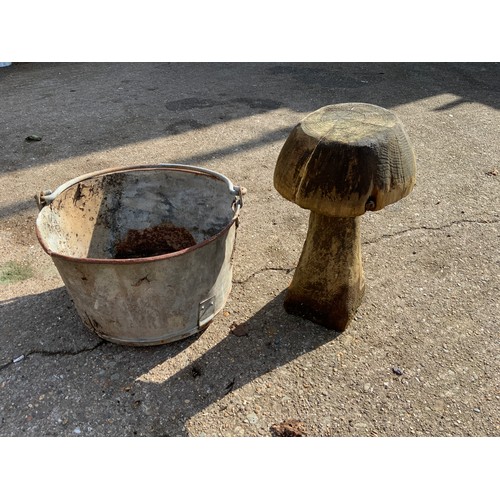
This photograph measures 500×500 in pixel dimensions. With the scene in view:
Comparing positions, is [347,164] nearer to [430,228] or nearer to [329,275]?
[329,275]

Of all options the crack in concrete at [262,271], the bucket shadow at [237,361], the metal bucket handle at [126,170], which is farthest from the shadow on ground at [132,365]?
the metal bucket handle at [126,170]

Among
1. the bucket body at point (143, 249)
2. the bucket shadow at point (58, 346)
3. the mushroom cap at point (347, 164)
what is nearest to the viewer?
the mushroom cap at point (347, 164)

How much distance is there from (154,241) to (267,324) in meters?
0.99

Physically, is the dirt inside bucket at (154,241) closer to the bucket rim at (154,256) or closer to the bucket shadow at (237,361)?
the bucket rim at (154,256)

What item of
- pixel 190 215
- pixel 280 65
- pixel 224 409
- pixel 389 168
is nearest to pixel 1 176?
pixel 190 215

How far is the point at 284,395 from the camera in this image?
2262 millimetres

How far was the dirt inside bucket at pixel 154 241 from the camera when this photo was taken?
3.01 meters

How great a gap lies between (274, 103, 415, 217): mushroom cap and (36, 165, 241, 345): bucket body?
43cm

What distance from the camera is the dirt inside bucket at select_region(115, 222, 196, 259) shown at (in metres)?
3.01

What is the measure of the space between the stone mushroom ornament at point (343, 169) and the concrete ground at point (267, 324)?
631mm

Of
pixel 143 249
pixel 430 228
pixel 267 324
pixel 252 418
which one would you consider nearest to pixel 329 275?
pixel 267 324

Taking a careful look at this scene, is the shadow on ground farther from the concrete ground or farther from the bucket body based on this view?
the bucket body

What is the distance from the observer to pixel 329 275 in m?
2.46

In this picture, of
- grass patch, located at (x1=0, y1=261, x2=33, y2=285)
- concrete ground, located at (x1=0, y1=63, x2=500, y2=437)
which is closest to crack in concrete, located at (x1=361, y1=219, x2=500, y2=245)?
concrete ground, located at (x1=0, y1=63, x2=500, y2=437)
